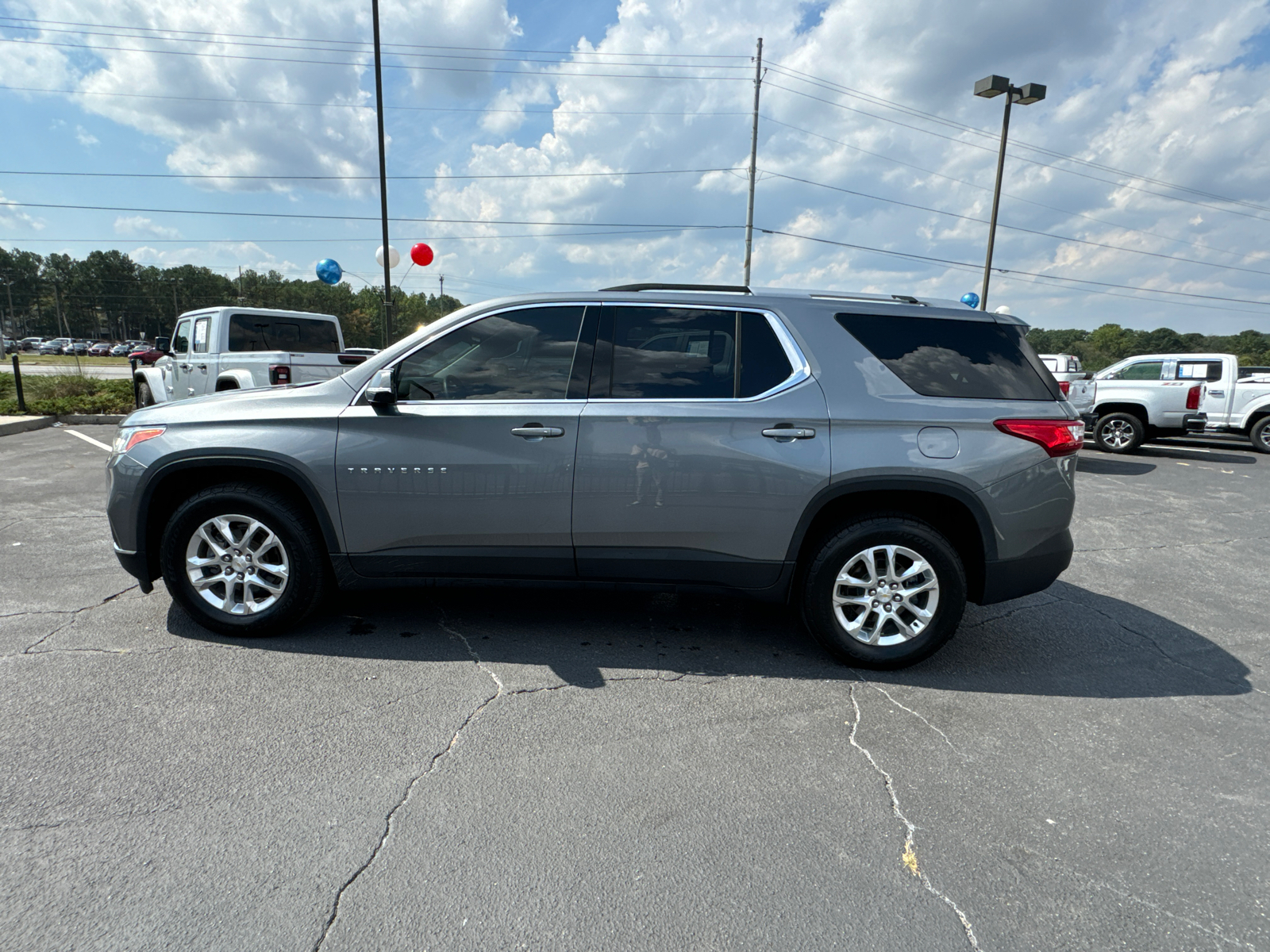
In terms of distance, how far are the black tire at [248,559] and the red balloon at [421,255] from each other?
1236 cm

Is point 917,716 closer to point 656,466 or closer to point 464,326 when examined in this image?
point 656,466

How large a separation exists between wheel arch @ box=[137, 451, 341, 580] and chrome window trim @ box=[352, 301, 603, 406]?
21.0 inches

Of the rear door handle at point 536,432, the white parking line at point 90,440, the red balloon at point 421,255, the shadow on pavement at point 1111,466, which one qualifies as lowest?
the shadow on pavement at point 1111,466

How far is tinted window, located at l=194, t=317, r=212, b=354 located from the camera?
10641mm

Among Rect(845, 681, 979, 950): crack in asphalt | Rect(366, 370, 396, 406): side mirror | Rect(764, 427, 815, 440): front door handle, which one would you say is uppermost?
Rect(366, 370, 396, 406): side mirror

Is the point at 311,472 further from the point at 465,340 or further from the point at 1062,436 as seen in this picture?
the point at 1062,436

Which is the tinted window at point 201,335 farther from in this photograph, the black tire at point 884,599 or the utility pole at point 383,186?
the black tire at point 884,599

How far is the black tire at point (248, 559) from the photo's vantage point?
3811 mm

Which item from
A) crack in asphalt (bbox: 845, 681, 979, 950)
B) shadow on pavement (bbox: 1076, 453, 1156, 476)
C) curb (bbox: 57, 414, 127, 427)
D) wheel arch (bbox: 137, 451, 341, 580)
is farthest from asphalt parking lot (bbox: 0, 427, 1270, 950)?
curb (bbox: 57, 414, 127, 427)

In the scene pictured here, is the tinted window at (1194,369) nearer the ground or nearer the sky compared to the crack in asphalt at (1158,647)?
nearer the sky

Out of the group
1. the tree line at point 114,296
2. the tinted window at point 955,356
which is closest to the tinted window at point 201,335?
the tinted window at point 955,356

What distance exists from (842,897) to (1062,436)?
8.27 feet

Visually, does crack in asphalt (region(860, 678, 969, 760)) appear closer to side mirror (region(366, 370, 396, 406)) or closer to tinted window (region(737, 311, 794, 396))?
tinted window (region(737, 311, 794, 396))

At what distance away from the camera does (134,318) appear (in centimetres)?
11831
